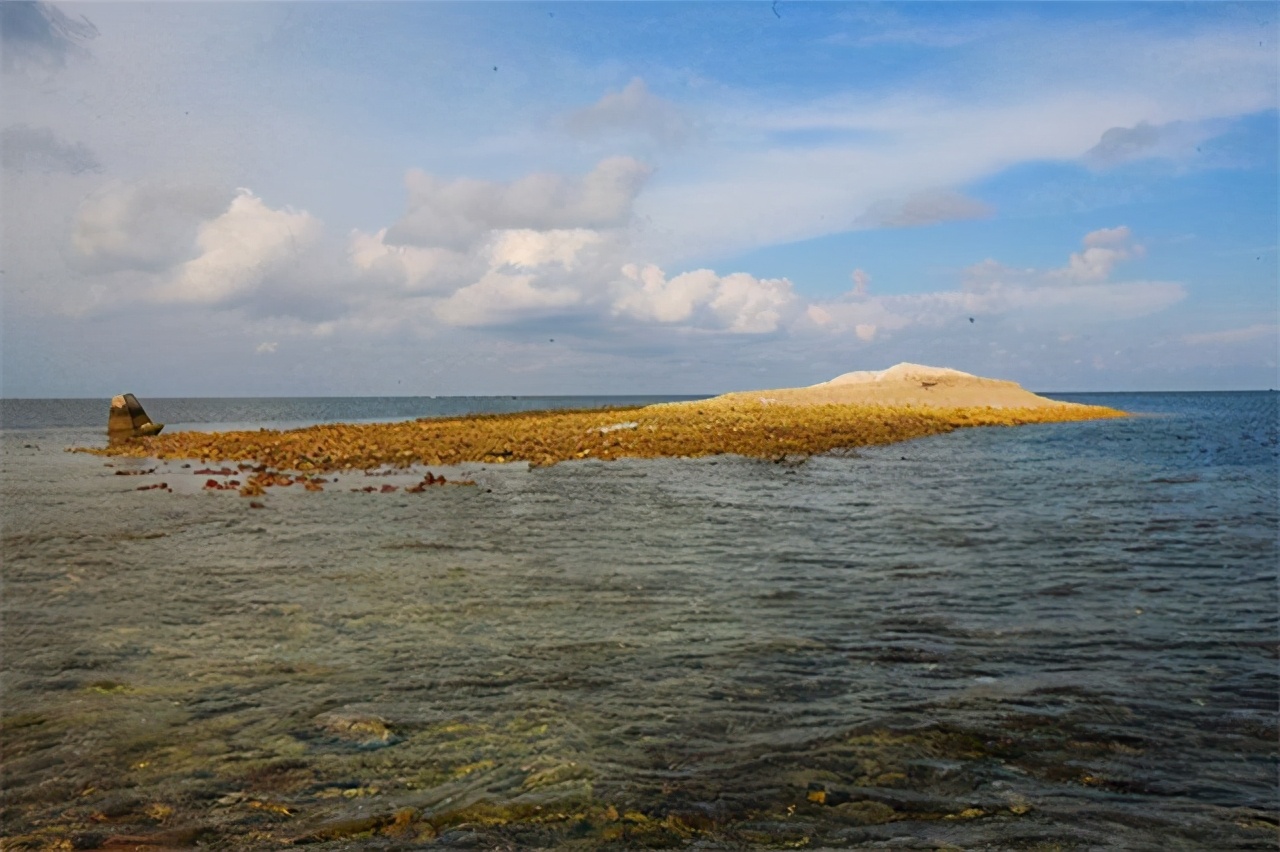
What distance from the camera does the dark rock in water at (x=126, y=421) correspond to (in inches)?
1623

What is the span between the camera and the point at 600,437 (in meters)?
34.9

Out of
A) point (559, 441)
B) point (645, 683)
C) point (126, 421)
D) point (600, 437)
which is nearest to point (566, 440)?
point (559, 441)

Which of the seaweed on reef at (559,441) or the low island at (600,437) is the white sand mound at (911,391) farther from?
the seaweed on reef at (559,441)

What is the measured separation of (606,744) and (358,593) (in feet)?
19.2

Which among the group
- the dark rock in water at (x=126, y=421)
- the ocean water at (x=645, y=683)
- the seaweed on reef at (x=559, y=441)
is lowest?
the ocean water at (x=645, y=683)

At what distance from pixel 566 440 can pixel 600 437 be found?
158 cm

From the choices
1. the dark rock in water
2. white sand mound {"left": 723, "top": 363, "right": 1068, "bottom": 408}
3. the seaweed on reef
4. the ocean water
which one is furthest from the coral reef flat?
the ocean water

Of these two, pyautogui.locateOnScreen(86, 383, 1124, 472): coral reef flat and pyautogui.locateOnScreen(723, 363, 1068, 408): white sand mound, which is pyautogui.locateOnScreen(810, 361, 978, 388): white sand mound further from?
pyautogui.locateOnScreen(86, 383, 1124, 472): coral reef flat

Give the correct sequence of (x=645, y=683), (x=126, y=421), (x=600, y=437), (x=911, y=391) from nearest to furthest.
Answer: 1. (x=645, y=683)
2. (x=600, y=437)
3. (x=126, y=421)
4. (x=911, y=391)

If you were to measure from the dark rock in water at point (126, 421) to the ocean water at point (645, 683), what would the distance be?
98.0ft

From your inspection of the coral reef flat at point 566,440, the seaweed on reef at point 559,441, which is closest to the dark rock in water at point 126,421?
the coral reef flat at point 566,440

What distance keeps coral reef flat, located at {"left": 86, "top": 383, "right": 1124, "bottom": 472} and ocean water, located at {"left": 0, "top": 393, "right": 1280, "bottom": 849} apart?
44.9ft

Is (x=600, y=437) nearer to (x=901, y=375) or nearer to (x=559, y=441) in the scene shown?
(x=559, y=441)

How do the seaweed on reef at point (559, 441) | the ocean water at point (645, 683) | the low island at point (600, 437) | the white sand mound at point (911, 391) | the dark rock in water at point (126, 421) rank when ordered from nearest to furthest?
the ocean water at point (645, 683)
the seaweed on reef at point (559, 441)
the low island at point (600, 437)
the dark rock in water at point (126, 421)
the white sand mound at point (911, 391)
